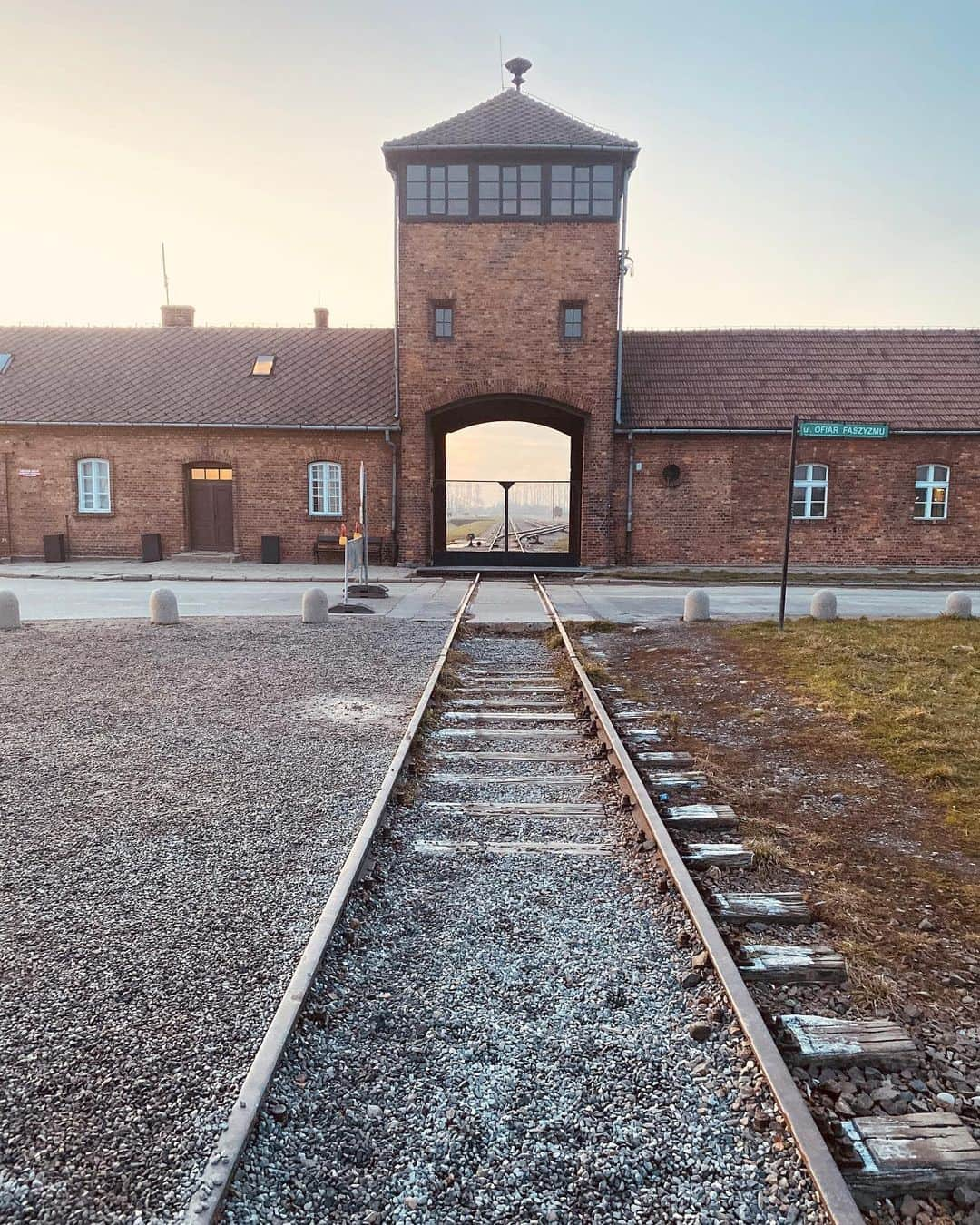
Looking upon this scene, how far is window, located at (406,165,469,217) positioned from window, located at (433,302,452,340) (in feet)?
7.38

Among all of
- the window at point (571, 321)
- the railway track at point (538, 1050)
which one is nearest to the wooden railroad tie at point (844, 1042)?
the railway track at point (538, 1050)

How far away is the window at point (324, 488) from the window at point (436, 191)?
269 inches

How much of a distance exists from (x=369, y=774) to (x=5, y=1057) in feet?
10.6

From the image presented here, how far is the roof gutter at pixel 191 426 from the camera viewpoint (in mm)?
24031

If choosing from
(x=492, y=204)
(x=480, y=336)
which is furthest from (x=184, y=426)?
(x=492, y=204)

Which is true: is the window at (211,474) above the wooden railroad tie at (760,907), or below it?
above

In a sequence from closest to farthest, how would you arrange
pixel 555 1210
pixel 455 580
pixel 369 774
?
pixel 555 1210, pixel 369 774, pixel 455 580

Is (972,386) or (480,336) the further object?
(972,386)

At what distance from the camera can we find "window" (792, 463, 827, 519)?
24.1 m

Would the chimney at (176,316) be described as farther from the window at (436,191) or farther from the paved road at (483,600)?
the paved road at (483,600)

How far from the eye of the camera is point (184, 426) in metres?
24.6

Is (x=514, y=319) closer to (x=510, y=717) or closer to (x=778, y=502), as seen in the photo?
(x=778, y=502)

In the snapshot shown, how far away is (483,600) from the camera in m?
17.5

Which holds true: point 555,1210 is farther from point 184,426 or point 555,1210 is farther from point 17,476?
point 17,476
